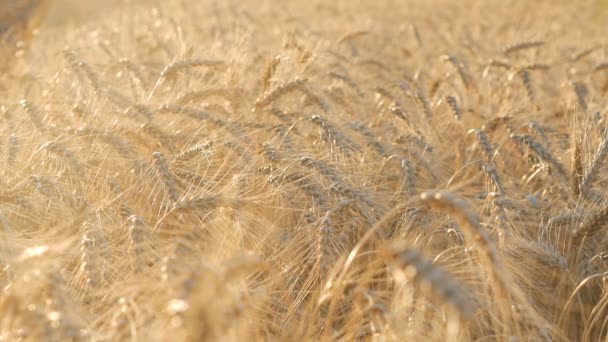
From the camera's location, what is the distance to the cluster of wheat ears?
139 cm

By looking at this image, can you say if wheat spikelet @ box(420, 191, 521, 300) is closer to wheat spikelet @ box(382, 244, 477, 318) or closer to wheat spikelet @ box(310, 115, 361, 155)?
wheat spikelet @ box(382, 244, 477, 318)

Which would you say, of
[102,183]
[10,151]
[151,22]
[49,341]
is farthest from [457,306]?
[151,22]

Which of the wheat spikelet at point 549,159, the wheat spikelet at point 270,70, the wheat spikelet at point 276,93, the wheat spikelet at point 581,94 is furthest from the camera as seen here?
the wheat spikelet at point 581,94

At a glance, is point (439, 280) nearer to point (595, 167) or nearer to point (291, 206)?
point (291, 206)

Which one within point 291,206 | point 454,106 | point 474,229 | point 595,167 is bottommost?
point 291,206

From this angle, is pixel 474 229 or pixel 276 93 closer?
pixel 474 229

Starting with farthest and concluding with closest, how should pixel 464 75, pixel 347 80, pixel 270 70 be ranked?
pixel 464 75
pixel 347 80
pixel 270 70

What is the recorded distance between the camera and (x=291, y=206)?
92.3 inches

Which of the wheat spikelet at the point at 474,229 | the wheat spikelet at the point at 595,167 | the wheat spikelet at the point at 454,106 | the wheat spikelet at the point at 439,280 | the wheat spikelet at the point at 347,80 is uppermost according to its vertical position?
the wheat spikelet at the point at 439,280

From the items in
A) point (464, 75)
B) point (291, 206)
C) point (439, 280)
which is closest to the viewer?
point (439, 280)

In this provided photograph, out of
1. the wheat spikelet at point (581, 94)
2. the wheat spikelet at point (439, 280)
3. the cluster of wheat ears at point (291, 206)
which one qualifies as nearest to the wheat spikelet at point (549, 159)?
the cluster of wheat ears at point (291, 206)

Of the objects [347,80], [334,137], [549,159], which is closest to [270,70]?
[347,80]

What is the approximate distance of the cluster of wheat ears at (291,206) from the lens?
1.39 metres

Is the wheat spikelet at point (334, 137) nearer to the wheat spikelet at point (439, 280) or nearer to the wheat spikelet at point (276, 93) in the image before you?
the wheat spikelet at point (276, 93)
